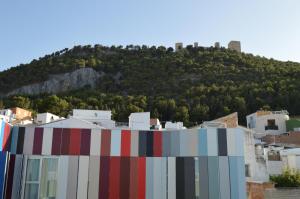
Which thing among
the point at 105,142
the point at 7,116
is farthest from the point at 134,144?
the point at 7,116

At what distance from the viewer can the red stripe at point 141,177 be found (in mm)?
14703

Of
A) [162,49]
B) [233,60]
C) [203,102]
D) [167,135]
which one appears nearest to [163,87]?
[203,102]

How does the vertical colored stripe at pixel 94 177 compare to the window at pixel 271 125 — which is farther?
the window at pixel 271 125

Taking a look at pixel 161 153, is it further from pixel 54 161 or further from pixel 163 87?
pixel 163 87

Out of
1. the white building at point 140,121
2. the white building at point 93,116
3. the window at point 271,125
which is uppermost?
the window at point 271,125

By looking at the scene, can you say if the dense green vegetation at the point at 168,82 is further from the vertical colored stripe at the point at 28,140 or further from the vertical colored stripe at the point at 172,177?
the vertical colored stripe at the point at 172,177

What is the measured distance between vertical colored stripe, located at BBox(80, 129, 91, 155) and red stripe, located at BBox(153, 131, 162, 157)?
2494 millimetres

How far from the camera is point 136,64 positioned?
9638cm

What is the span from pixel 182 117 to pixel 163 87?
18.4m

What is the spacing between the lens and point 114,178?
47.9 feet

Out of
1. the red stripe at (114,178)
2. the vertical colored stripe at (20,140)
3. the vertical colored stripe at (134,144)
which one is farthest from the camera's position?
the vertical colored stripe at (134,144)

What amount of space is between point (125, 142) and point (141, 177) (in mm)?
1456

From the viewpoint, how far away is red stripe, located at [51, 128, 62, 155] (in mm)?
14539

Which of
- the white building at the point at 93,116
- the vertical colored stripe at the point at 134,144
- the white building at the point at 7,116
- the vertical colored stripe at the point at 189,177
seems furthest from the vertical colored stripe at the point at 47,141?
the white building at the point at 93,116
